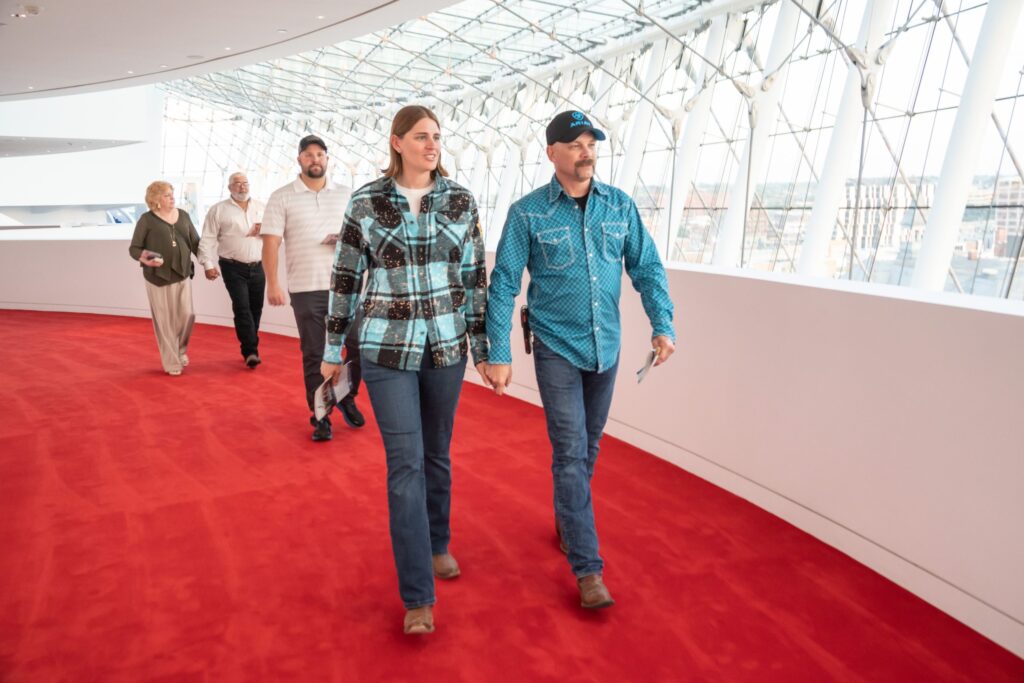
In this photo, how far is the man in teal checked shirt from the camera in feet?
9.77

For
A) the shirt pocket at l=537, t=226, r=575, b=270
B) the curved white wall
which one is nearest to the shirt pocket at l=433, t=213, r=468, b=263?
the shirt pocket at l=537, t=226, r=575, b=270

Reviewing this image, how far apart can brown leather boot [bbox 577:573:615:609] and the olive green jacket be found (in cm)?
549

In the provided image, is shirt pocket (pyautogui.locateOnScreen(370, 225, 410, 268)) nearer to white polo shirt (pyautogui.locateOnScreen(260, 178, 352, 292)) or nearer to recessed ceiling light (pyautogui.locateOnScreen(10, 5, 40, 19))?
white polo shirt (pyautogui.locateOnScreen(260, 178, 352, 292))

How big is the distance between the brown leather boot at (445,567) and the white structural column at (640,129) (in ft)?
53.6

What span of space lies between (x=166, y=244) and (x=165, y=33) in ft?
17.7

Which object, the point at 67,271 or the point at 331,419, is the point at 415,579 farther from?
the point at 67,271

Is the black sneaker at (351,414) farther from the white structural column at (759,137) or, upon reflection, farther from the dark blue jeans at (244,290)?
the white structural column at (759,137)

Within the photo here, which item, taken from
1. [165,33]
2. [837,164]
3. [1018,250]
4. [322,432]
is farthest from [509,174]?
[322,432]

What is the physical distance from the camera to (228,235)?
7.39m

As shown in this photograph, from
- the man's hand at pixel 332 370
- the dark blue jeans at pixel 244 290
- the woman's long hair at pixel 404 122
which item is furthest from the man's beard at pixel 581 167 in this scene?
the dark blue jeans at pixel 244 290

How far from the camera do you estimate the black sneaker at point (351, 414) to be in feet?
17.5

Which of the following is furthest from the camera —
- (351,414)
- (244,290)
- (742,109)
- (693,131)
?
→ (693,131)

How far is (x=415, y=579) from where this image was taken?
109 inches

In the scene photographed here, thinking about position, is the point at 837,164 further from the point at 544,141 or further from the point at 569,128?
the point at 544,141
